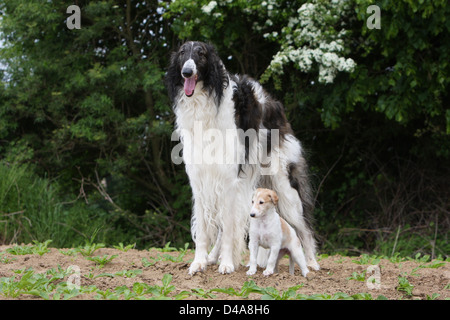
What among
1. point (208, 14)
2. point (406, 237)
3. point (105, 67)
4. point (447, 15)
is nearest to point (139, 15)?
point (105, 67)

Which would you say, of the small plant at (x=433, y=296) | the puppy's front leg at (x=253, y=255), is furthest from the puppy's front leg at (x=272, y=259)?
the small plant at (x=433, y=296)

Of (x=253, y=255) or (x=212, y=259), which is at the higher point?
(x=253, y=255)

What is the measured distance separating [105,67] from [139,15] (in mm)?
1322

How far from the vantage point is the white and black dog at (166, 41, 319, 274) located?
4.54 metres

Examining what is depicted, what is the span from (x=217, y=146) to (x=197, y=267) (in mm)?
1064

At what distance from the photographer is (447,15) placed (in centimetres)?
705

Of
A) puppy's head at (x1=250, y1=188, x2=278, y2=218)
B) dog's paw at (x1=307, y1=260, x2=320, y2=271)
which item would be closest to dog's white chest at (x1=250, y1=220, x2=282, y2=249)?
puppy's head at (x1=250, y1=188, x2=278, y2=218)

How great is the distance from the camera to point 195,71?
4395mm

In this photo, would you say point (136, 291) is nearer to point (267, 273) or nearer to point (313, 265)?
point (267, 273)

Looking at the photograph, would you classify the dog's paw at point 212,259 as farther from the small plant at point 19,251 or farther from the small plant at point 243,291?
the small plant at point 19,251

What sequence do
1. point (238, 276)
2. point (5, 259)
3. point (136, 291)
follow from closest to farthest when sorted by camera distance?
point (136, 291)
point (238, 276)
point (5, 259)

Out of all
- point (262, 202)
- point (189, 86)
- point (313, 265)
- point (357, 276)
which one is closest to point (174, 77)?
point (189, 86)

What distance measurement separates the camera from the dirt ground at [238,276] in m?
3.85

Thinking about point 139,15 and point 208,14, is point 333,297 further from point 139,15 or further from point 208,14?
point 139,15
